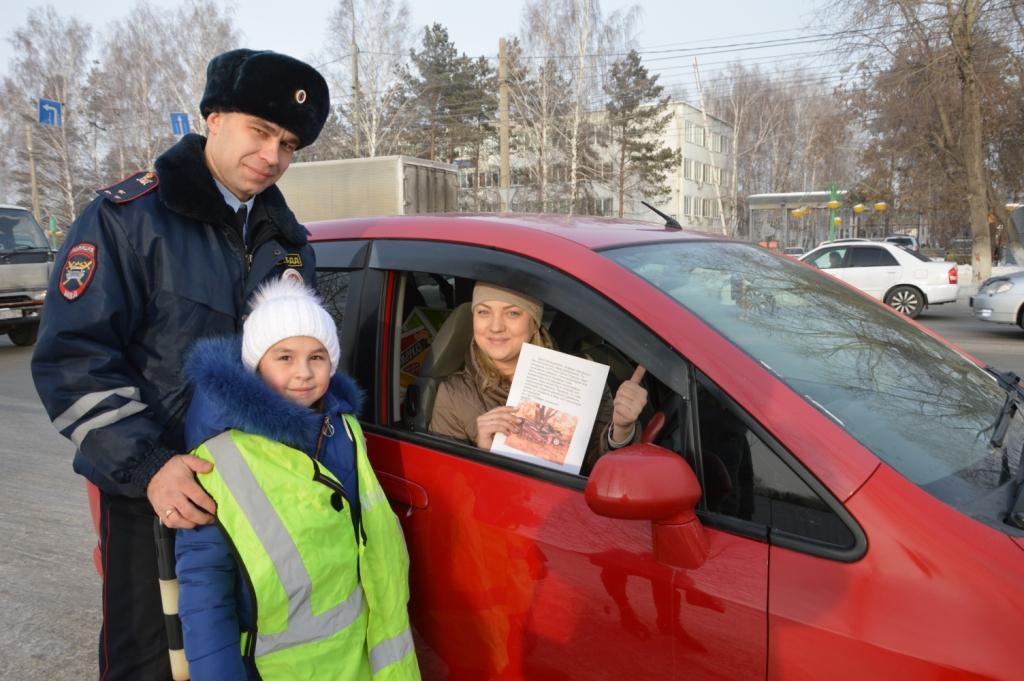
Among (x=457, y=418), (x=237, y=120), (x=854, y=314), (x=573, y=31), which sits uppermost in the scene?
(x=573, y=31)

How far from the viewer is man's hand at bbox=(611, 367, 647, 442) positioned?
1.86m

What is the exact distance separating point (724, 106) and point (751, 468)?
57259 millimetres

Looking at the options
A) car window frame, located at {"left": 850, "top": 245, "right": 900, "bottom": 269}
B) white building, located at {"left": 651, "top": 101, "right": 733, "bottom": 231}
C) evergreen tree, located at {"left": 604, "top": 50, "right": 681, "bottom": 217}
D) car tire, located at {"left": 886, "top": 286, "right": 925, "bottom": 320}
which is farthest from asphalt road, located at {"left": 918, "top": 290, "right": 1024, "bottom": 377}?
white building, located at {"left": 651, "top": 101, "right": 733, "bottom": 231}

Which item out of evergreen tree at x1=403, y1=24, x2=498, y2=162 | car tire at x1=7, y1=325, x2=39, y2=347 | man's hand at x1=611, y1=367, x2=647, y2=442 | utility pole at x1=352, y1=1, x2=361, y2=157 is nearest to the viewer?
man's hand at x1=611, y1=367, x2=647, y2=442

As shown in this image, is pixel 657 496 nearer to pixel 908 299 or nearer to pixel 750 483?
pixel 750 483

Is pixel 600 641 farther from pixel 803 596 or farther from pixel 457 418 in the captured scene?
pixel 457 418

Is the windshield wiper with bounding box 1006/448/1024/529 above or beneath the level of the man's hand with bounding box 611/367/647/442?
beneath

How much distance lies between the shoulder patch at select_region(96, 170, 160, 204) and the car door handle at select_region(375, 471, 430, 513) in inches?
36.9

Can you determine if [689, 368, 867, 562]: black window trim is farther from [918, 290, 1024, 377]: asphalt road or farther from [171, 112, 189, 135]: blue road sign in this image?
[171, 112, 189, 135]: blue road sign

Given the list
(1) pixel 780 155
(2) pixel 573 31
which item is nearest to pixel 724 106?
(1) pixel 780 155

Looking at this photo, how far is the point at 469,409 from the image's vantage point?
2.11 meters

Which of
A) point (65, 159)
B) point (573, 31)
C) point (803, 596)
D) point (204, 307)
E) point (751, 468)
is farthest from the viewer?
point (65, 159)

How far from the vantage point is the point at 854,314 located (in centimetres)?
211

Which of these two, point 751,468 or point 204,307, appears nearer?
point 751,468
